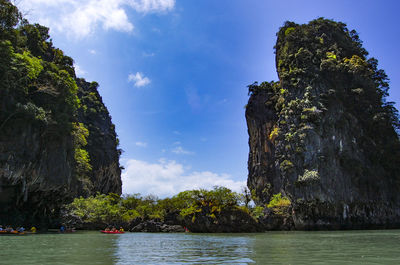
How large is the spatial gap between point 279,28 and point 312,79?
1549 cm

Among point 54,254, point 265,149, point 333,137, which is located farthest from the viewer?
point 265,149

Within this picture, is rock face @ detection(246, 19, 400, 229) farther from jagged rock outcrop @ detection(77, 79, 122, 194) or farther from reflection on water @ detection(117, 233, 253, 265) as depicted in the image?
jagged rock outcrop @ detection(77, 79, 122, 194)

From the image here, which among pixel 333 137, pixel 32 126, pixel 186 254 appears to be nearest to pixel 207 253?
pixel 186 254

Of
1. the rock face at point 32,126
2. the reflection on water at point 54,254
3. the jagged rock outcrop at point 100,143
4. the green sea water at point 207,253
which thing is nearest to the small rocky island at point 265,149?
the rock face at point 32,126

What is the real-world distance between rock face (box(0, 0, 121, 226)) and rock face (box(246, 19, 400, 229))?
2626cm

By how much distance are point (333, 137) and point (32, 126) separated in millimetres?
34968

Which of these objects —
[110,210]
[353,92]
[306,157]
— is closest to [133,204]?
[110,210]

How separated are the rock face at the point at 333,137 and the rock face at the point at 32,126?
26.3m

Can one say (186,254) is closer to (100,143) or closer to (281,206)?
(281,206)

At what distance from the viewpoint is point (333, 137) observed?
1576 inches

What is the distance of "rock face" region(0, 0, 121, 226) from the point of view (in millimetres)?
23641

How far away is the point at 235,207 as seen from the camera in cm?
2966

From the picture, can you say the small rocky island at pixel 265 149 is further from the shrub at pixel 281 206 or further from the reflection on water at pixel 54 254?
the reflection on water at pixel 54 254

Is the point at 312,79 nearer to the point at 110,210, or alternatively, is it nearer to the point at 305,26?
the point at 305,26
